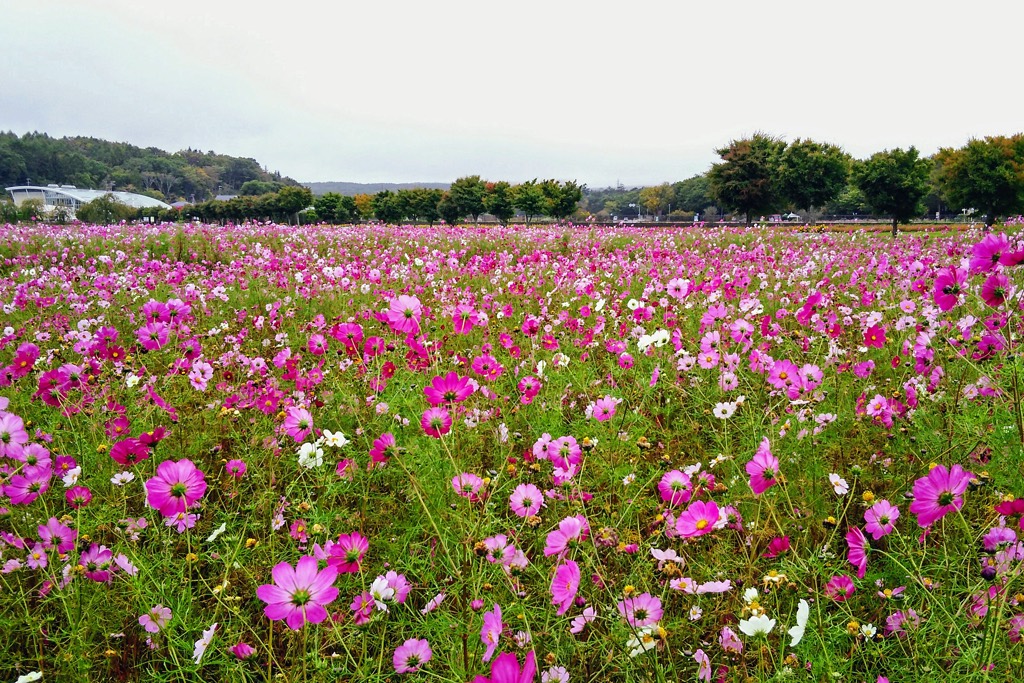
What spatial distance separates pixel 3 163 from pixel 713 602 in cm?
12721

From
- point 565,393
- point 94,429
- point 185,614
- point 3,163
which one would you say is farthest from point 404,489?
point 3,163

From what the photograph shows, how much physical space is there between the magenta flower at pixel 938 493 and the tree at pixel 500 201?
35536 mm

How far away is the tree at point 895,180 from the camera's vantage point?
2302cm

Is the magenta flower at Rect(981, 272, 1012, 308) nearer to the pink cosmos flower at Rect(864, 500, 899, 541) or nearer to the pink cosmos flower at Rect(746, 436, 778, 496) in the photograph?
the pink cosmos flower at Rect(864, 500, 899, 541)

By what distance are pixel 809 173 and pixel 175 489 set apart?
1415 inches

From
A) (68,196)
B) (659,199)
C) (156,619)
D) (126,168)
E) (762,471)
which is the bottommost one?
(156,619)

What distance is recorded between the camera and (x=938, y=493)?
0.98 metres

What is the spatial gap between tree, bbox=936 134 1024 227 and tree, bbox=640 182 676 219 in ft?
227

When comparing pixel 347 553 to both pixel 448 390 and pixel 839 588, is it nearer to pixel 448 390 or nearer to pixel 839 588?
pixel 448 390

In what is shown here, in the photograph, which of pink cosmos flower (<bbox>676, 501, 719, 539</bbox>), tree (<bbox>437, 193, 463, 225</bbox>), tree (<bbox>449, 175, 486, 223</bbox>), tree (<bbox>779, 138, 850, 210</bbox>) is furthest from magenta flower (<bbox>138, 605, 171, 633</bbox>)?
tree (<bbox>449, 175, 486, 223</bbox>)

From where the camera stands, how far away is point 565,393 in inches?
91.7

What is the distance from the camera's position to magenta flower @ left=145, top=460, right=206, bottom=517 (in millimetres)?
1088

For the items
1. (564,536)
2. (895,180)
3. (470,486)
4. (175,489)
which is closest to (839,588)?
(564,536)

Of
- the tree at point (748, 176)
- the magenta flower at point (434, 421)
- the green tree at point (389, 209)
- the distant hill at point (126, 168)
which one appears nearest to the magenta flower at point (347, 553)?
the magenta flower at point (434, 421)
